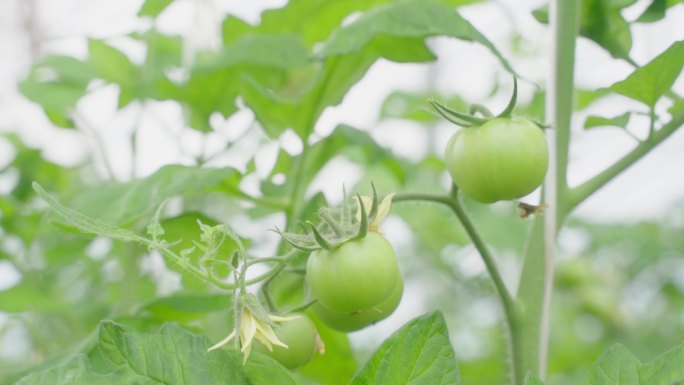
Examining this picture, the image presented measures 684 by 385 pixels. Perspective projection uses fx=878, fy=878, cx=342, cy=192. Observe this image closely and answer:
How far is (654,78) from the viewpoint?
29.7 inches

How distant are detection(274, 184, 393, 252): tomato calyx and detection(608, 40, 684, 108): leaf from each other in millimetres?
257

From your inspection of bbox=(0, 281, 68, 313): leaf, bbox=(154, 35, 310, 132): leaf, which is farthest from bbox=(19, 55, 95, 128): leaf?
bbox=(0, 281, 68, 313): leaf

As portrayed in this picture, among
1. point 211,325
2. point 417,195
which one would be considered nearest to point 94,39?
point 211,325

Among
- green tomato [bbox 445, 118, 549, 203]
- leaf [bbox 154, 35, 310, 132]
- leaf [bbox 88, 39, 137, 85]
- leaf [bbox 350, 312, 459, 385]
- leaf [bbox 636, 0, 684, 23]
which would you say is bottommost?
leaf [bbox 88, 39, 137, 85]

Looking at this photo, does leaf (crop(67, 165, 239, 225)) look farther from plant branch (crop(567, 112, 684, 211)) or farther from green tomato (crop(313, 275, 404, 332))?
plant branch (crop(567, 112, 684, 211))

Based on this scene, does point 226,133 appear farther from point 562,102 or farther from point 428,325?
point 428,325

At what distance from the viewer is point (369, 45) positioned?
875 mm

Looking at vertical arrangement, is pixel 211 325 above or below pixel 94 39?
below

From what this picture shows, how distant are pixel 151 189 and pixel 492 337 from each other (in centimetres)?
161

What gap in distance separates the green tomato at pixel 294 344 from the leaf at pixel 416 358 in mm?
119

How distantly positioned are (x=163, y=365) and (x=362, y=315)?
0.56 feet

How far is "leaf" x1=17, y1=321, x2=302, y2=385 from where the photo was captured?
0.58 m

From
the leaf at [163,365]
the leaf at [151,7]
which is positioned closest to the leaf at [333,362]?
the leaf at [163,365]

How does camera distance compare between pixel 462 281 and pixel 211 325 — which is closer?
pixel 211 325
